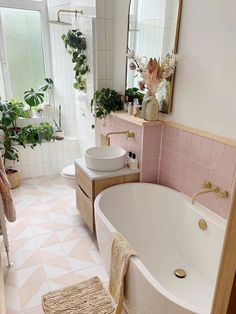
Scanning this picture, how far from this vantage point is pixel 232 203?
55 cm

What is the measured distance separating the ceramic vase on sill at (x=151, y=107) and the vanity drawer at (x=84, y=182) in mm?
755

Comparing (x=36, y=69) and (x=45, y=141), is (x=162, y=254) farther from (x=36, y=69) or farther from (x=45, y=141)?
(x=36, y=69)

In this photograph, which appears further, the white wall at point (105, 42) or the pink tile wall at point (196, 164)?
the white wall at point (105, 42)

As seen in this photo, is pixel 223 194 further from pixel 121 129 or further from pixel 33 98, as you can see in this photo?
pixel 33 98

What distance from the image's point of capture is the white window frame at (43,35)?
3.24 m

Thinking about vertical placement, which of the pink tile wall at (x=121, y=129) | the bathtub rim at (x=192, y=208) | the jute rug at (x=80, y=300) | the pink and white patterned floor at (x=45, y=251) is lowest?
the pink and white patterned floor at (x=45, y=251)

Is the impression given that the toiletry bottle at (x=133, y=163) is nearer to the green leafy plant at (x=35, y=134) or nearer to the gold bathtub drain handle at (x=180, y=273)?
the gold bathtub drain handle at (x=180, y=273)

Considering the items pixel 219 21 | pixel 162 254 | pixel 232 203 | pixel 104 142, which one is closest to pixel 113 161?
pixel 104 142

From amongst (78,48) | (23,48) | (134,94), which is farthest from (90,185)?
(23,48)

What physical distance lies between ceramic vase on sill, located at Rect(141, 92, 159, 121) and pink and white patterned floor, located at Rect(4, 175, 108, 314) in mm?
1286

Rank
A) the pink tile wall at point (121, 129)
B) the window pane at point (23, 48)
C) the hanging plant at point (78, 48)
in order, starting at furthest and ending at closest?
1. the window pane at point (23, 48)
2. the hanging plant at point (78, 48)
3. the pink tile wall at point (121, 129)

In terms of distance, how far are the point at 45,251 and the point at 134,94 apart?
1.74 metres

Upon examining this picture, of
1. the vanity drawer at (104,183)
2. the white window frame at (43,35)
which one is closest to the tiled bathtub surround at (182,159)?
the vanity drawer at (104,183)

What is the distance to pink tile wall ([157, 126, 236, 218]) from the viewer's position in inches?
63.8
